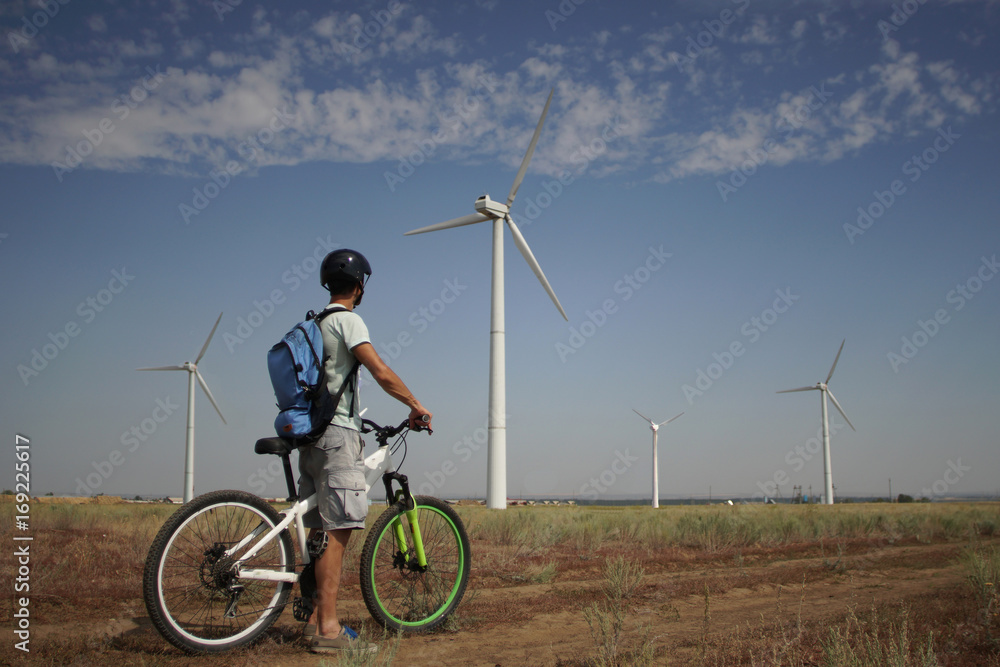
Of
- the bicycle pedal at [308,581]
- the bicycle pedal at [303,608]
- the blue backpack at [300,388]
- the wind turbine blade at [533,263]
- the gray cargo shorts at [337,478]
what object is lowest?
the bicycle pedal at [303,608]

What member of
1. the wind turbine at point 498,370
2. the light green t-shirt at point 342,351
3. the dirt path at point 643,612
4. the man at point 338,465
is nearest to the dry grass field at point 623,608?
the dirt path at point 643,612

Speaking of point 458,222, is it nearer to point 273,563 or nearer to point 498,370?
A: point 498,370

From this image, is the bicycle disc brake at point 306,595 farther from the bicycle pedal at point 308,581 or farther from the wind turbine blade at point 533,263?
the wind turbine blade at point 533,263

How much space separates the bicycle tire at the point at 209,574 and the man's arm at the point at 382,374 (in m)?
1.07

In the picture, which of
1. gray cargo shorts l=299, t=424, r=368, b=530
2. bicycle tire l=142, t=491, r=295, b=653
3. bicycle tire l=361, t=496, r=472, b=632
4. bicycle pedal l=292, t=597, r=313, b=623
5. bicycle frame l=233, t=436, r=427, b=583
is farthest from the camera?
bicycle tire l=361, t=496, r=472, b=632

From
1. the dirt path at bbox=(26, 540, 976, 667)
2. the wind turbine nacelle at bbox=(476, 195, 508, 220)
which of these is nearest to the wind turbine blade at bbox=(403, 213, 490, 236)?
the wind turbine nacelle at bbox=(476, 195, 508, 220)

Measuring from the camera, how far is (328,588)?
4.44 metres

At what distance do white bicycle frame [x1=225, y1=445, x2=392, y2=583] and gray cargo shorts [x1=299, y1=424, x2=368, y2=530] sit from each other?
134 mm

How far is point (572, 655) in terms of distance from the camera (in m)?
4.34

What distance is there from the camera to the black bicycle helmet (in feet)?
16.1

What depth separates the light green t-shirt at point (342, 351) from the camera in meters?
4.57

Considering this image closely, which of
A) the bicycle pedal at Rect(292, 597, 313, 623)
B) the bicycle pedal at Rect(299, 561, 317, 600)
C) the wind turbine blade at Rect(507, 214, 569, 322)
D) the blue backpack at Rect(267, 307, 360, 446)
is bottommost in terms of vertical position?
the bicycle pedal at Rect(292, 597, 313, 623)

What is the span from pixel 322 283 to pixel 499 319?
24378 millimetres

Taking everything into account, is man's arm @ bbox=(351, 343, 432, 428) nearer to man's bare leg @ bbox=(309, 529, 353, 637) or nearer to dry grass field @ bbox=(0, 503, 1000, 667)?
man's bare leg @ bbox=(309, 529, 353, 637)
